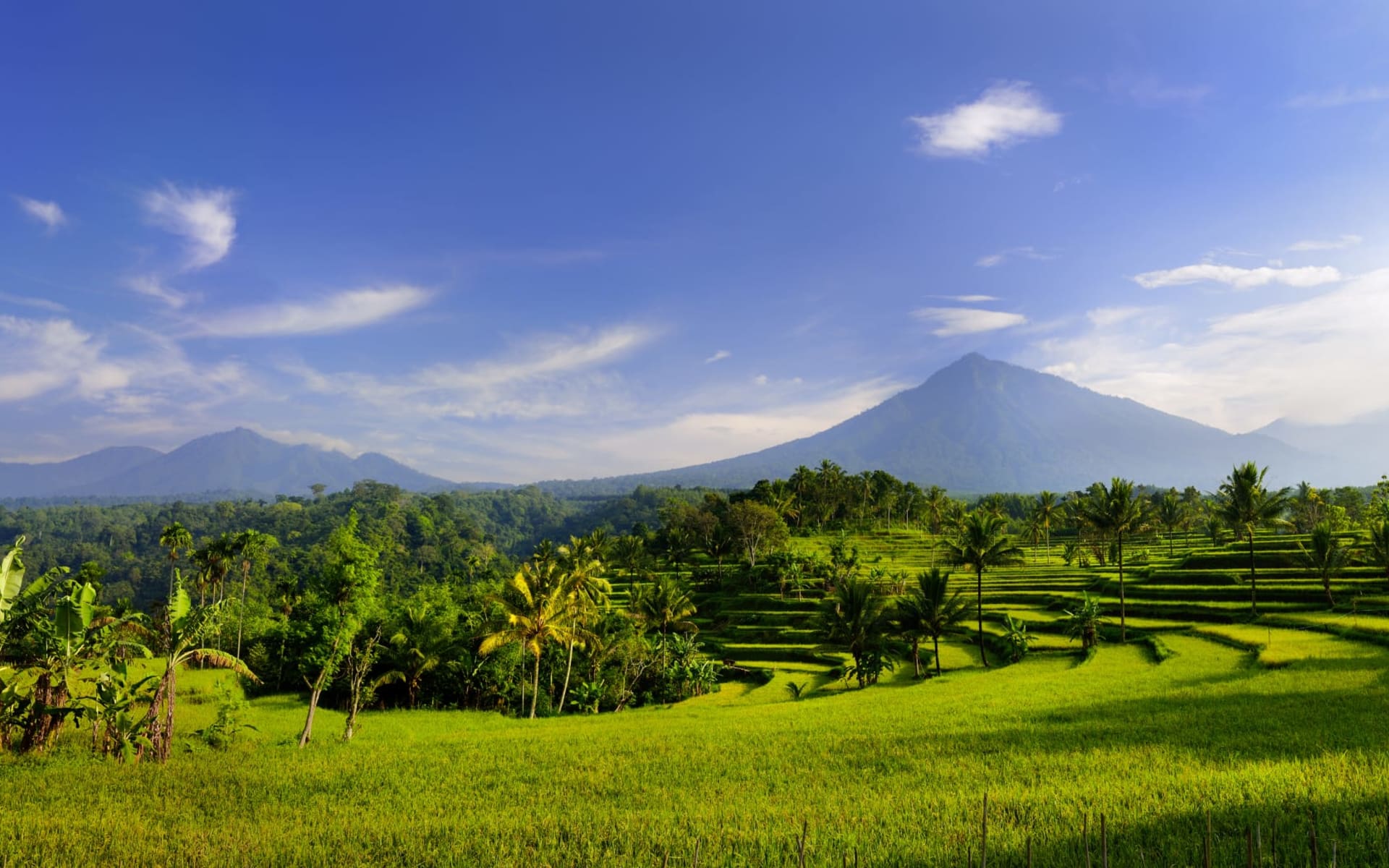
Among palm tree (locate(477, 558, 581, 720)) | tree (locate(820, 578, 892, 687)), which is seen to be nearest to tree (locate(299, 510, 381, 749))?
palm tree (locate(477, 558, 581, 720))

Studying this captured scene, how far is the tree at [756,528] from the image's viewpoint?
71938mm

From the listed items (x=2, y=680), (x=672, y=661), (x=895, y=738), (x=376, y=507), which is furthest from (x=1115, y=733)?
(x=376, y=507)

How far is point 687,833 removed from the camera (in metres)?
9.13

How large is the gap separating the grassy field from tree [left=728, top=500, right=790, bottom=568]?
4850 centimetres

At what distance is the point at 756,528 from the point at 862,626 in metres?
38.1

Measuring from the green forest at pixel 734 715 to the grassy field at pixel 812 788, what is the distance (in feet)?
0.29

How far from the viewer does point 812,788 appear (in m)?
11.7

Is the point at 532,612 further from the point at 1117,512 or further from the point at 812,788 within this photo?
the point at 1117,512

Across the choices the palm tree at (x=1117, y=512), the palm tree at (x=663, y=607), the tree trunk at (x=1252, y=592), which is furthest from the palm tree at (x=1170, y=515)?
the palm tree at (x=663, y=607)

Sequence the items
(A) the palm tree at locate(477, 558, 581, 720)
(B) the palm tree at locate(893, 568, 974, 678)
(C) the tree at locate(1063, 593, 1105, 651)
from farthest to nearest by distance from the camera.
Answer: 1. (C) the tree at locate(1063, 593, 1105, 651)
2. (B) the palm tree at locate(893, 568, 974, 678)
3. (A) the palm tree at locate(477, 558, 581, 720)

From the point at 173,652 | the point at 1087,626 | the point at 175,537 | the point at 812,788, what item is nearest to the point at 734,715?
the point at 812,788

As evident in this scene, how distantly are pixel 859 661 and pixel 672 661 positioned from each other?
38.1 feet

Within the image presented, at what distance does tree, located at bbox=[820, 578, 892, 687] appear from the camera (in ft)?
111

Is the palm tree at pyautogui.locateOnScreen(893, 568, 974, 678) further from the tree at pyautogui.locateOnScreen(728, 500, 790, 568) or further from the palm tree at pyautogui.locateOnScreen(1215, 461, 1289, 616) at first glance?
the tree at pyautogui.locateOnScreen(728, 500, 790, 568)
